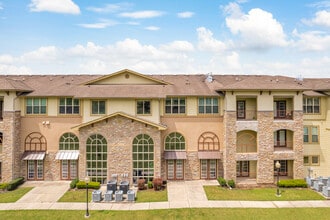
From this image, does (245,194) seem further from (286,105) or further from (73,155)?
(73,155)

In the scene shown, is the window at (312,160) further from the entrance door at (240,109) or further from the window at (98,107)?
the window at (98,107)

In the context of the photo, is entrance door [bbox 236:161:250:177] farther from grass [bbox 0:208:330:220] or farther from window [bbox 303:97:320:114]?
window [bbox 303:97:320:114]

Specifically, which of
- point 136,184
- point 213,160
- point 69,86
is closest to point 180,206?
point 136,184

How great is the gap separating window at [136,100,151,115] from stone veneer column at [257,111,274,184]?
10735mm

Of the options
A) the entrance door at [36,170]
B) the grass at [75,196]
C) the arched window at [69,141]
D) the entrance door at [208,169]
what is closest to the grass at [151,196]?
the grass at [75,196]

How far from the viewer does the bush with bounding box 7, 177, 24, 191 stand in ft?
85.2

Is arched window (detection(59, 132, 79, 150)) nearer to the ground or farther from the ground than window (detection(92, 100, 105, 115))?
nearer to the ground

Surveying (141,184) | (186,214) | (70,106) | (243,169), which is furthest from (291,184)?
(70,106)

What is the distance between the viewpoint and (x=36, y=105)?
29.2 metres

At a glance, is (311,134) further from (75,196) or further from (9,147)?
(9,147)

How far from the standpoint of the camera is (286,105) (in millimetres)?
29984

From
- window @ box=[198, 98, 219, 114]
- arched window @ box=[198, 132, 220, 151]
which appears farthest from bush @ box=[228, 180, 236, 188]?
window @ box=[198, 98, 219, 114]

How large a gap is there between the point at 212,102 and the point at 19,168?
20082 millimetres

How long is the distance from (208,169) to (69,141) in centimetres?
1420
